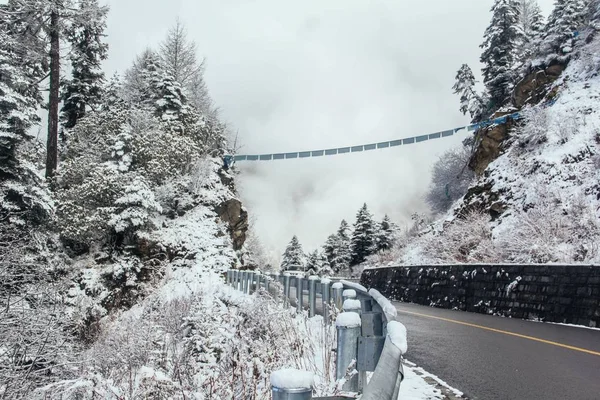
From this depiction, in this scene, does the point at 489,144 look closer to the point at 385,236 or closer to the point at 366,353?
the point at 385,236

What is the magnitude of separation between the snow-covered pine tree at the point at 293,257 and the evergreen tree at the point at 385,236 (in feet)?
46.3

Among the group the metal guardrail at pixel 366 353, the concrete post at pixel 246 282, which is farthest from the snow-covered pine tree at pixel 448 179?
the metal guardrail at pixel 366 353

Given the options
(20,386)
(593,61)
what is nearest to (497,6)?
(593,61)

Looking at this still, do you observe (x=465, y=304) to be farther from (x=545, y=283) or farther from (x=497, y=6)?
(x=497, y=6)

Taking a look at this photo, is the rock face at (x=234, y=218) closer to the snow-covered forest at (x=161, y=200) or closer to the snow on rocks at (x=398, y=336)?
the snow-covered forest at (x=161, y=200)

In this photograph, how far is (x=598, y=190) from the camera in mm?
20641

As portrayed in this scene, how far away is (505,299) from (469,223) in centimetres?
1195

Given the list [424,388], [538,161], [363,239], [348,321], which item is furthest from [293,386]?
[363,239]

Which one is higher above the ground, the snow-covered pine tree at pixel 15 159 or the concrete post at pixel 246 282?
the snow-covered pine tree at pixel 15 159

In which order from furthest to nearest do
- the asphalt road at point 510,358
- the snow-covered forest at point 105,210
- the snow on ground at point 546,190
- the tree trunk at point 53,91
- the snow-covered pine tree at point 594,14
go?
the snow-covered pine tree at point 594,14 → the tree trunk at point 53,91 → the snow on ground at point 546,190 → the snow-covered forest at point 105,210 → the asphalt road at point 510,358

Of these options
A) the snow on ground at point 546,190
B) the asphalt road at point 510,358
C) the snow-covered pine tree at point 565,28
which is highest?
the snow-covered pine tree at point 565,28

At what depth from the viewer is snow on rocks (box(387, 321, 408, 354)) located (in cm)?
229

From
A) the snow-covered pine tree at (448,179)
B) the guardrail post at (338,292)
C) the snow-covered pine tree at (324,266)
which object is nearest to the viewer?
the guardrail post at (338,292)

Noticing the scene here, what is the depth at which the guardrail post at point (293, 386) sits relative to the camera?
5.13 feet
